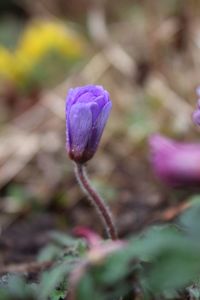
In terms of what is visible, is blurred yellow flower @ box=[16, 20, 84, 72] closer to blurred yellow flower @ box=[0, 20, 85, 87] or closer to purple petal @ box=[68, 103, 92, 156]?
blurred yellow flower @ box=[0, 20, 85, 87]

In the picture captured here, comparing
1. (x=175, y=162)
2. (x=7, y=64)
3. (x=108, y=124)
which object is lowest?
(x=175, y=162)

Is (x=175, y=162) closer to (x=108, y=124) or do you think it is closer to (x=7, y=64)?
(x=108, y=124)

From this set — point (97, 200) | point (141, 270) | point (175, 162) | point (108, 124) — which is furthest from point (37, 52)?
point (141, 270)

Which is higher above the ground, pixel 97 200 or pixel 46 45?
pixel 46 45

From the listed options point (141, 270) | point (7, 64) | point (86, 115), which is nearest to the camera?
point (141, 270)

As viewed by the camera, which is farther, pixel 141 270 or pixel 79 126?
pixel 79 126

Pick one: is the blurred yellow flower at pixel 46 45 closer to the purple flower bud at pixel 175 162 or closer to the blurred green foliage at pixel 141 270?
the purple flower bud at pixel 175 162
